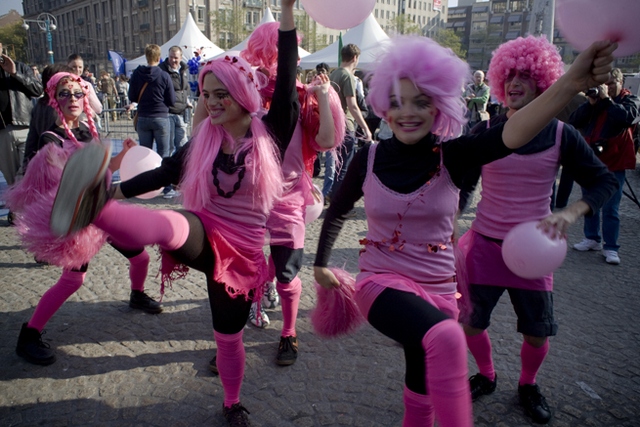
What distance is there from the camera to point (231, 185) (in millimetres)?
2170

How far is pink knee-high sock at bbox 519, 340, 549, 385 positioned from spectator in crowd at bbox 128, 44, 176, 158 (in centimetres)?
605

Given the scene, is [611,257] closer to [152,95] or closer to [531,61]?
[531,61]

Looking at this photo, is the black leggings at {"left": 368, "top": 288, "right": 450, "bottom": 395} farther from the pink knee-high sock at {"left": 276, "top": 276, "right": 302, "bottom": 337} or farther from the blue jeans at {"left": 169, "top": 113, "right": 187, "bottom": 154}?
the blue jeans at {"left": 169, "top": 113, "right": 187, "bottom": 154}

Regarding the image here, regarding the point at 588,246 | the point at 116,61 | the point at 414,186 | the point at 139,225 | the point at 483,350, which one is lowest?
the point at 588,246

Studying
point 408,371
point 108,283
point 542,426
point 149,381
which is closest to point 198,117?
point 149,381

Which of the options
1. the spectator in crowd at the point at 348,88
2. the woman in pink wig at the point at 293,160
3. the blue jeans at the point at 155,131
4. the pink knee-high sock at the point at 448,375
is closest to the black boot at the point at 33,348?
the woman in pink wig at the point at 293,160

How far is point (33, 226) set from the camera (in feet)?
5.65

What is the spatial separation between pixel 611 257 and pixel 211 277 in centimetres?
465

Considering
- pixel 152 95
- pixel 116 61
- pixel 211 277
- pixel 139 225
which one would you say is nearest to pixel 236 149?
pixel 211 277

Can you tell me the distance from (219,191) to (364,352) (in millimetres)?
1568

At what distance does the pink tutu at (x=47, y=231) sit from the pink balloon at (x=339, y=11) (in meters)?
1.48

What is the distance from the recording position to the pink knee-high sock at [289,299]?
2.93m

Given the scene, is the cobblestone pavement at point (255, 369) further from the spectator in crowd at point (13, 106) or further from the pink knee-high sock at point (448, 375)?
the spectator in crowd at point (13, 106)

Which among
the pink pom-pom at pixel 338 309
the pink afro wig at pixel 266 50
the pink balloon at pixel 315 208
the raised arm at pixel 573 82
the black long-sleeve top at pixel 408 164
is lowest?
the pink pom-pom at pixel 338 309
